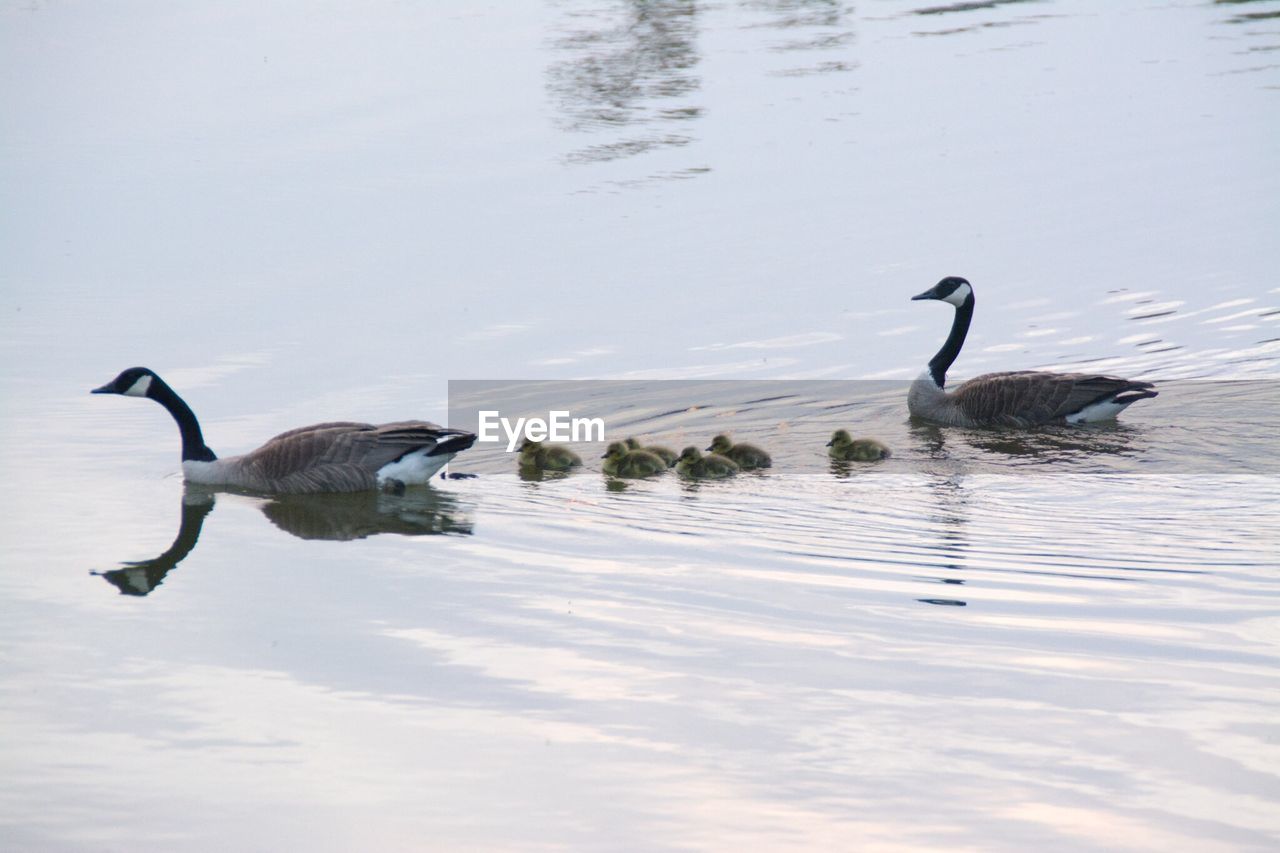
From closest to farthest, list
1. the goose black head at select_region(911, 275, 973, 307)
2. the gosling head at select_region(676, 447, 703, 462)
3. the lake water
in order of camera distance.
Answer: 1. the lake water
2. the gosling head at select_region(676, 447, 703, 462)
3. the goose black head at select_region(911, 275, 973, 307)

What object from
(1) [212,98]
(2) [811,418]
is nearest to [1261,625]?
(2) [811,418]

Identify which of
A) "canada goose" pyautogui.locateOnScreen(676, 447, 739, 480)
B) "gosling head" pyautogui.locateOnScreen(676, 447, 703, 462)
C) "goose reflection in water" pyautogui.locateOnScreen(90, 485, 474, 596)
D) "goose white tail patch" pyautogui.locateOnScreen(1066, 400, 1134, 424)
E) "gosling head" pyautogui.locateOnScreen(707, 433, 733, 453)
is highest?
"goose white tail patch" pyautogui.locateOnScreen(1066, 400, 1134, 424)

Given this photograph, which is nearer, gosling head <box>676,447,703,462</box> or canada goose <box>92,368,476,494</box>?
canada goose <box>92,368,476,494</box>

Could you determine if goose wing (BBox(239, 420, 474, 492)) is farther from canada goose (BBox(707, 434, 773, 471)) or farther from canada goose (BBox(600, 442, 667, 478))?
canada goose (BBox(707, 434, 773, 471))

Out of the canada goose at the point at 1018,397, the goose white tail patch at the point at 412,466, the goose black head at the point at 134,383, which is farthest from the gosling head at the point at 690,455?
the goose black head at the point at 134,383

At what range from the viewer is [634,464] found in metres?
13.5

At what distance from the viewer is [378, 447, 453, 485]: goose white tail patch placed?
1320 cm

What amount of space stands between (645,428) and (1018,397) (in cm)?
336

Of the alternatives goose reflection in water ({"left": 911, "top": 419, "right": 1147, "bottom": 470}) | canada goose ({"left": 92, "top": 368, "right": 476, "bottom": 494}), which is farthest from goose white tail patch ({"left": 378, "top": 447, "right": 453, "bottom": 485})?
goose reflection in water ({"left": 911, "top": 419, "right": 1147, "bottom": 470})

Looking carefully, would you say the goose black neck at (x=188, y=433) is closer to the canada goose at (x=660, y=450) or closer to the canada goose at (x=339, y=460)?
the canada goose at (x=339, y=460)

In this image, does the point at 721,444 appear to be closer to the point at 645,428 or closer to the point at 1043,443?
the point at 645,428

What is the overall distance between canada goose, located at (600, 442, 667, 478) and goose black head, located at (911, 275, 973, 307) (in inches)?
157

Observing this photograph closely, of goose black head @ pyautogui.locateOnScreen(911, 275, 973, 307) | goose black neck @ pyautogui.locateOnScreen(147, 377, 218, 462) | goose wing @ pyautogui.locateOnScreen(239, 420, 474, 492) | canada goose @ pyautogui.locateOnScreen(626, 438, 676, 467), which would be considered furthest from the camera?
goose black head @ pyautogui.locateOnScreen(911, 275, 973, 307)

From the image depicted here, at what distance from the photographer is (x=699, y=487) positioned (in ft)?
43.1
